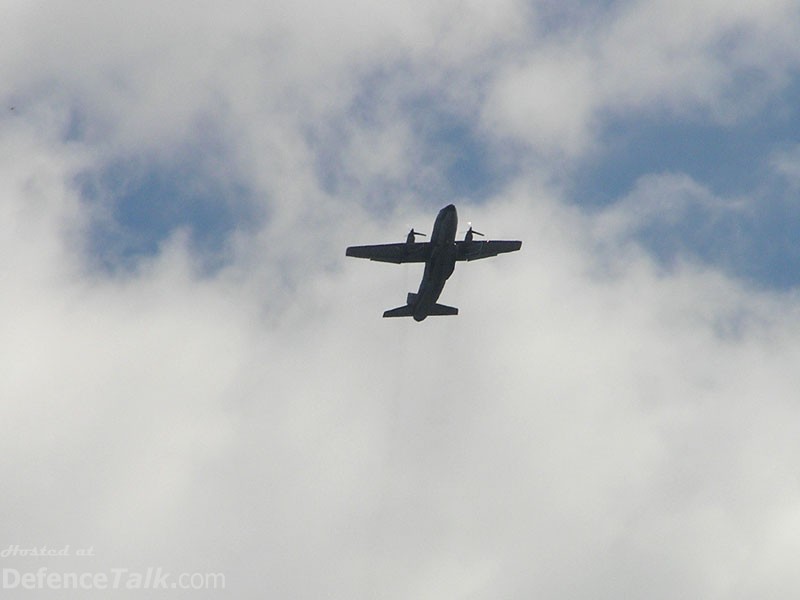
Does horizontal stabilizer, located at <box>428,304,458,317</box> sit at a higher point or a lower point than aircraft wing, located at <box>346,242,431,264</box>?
lower

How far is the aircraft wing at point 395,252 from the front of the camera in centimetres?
13020

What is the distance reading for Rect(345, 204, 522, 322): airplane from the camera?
127 metres

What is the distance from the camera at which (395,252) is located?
131 metres

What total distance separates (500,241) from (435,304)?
27.1 ft

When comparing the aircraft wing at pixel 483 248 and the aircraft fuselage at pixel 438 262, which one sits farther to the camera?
the aircraft wing at pixel 483 248

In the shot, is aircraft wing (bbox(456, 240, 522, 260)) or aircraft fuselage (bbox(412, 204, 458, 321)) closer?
aircraft fuselage (bbox(412, 204, 458, 321))

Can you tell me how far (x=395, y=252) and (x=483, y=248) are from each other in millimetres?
8469

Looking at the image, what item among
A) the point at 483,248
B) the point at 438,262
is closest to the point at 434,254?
the point at 438,262

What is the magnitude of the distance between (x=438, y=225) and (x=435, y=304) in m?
10.6

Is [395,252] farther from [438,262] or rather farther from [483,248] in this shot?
[483,248]

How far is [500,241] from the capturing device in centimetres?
13462

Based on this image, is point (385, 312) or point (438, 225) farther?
point (385, 312)

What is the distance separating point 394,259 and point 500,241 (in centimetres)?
1037

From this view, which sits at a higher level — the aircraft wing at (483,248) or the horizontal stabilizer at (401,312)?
the aircraft wing at (483,248)
